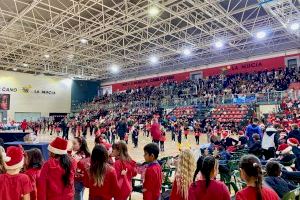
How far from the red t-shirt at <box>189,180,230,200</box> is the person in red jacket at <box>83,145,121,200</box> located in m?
0.82

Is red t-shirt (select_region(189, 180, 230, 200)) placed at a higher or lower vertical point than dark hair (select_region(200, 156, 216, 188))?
lower

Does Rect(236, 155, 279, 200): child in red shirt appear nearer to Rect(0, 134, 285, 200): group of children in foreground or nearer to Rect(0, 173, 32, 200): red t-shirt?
Rect(0, 134, 285, 200): group of children in foreground

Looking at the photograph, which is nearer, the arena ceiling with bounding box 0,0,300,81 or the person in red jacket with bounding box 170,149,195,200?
the person in red jacket with bounding box 170,149,195,200

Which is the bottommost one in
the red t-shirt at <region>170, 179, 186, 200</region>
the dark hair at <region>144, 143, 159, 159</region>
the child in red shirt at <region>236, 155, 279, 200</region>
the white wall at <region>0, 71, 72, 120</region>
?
the red t-shirt at <region>170, 179, 186, 200</region>

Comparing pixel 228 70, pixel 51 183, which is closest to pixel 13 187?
pixel 51 183

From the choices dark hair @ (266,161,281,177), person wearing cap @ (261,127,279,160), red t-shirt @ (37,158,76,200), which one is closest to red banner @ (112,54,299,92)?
person wearing cap @ (261,127,279,160)

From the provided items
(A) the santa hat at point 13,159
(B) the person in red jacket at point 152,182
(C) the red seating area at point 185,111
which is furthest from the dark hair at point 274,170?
(C) the red seating area at point 185,111

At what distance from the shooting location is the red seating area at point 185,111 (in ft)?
72.8

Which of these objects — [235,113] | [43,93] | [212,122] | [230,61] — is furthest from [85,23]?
[43,93]

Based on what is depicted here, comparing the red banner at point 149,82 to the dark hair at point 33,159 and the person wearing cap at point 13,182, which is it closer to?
the dark hair at point 33,159

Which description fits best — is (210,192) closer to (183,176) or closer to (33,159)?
(183,176)

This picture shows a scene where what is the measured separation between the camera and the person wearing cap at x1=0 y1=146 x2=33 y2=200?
7.25ft

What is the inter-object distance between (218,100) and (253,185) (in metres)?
20.0

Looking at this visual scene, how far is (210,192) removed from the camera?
2.20m
